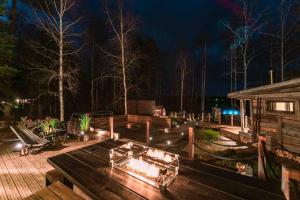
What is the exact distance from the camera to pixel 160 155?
4.79 metres

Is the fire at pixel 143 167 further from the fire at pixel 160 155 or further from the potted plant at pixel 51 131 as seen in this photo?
the potted plant at pixel 51 131

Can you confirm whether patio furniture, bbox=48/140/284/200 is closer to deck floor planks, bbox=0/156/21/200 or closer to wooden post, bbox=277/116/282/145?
deck floor planks, bbox=0/156/21/200

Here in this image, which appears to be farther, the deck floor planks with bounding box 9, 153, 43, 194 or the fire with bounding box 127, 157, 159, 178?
the deck floor planks with bounding box 9, 153, 43, 194

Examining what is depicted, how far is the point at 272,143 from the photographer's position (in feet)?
28.2

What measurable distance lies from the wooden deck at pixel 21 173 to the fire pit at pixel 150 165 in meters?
2.28

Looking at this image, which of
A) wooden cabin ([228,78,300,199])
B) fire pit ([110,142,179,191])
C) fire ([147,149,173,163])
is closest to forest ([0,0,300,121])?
wooden cabin ([228,78,300,199])

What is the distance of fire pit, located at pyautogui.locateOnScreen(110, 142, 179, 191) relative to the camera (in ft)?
12.0

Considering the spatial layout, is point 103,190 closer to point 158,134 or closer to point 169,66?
point 158,134

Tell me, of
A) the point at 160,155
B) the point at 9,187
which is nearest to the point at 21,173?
the point at 9,187

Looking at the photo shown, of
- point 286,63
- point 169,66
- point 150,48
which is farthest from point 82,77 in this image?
point 286,63

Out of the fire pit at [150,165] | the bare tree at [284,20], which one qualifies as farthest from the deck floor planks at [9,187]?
the bare tree at [284,20]

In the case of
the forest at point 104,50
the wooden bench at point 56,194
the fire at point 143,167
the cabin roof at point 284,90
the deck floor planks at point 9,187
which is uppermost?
the forest at point 104,50

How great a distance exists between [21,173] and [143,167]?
418 centimetres

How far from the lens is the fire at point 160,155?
4.60 m
